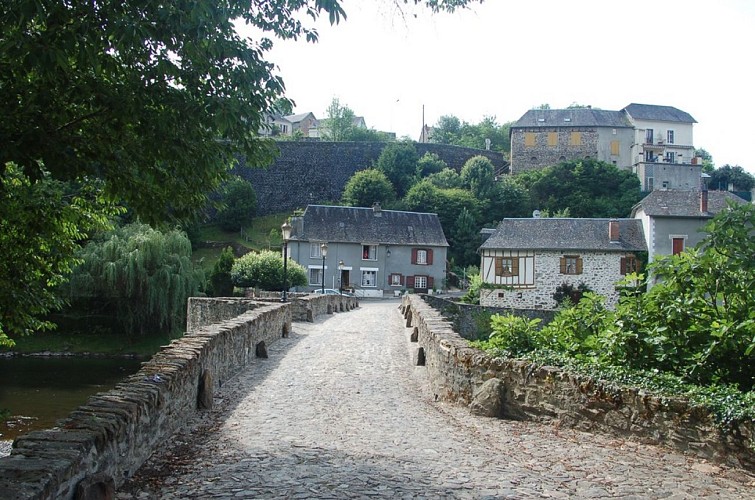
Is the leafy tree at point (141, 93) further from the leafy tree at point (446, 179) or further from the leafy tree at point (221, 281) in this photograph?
the leafy tree at point (446, 179)

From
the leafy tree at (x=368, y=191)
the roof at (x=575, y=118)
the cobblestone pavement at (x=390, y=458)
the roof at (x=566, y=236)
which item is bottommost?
the cobblestone pavement at (x=390, y=458)

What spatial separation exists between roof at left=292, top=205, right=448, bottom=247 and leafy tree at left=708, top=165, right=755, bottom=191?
118 ft

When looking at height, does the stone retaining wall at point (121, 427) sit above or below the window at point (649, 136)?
below

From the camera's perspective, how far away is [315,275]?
50219 mm

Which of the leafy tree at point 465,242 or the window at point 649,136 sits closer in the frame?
the leafy tree at point 465,242

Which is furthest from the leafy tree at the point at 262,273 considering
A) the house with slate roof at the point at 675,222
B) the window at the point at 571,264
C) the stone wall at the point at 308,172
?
the stone wall at the point at 308,172

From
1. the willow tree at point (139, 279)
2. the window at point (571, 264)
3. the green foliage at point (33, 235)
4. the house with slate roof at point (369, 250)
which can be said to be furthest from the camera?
the house with slate roof at point (369, 250)

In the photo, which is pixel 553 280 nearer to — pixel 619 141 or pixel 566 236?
pixel 566 236

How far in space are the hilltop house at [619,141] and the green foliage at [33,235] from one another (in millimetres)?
63199

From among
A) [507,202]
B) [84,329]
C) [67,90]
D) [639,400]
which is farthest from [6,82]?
[507,202]

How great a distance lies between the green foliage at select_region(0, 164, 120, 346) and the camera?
9.82 metres

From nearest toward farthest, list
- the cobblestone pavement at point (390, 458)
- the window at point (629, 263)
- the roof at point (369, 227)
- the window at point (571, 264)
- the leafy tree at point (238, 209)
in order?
the cobblestone pavement at point (390, 458) → the window at point (629, 263) → the window at point (571, 264) → the roof at point (369, 227) → the leafy tree at point (238, 209)

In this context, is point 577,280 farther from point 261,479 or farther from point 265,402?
point 261,479

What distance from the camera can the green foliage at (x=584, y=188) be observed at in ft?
202
